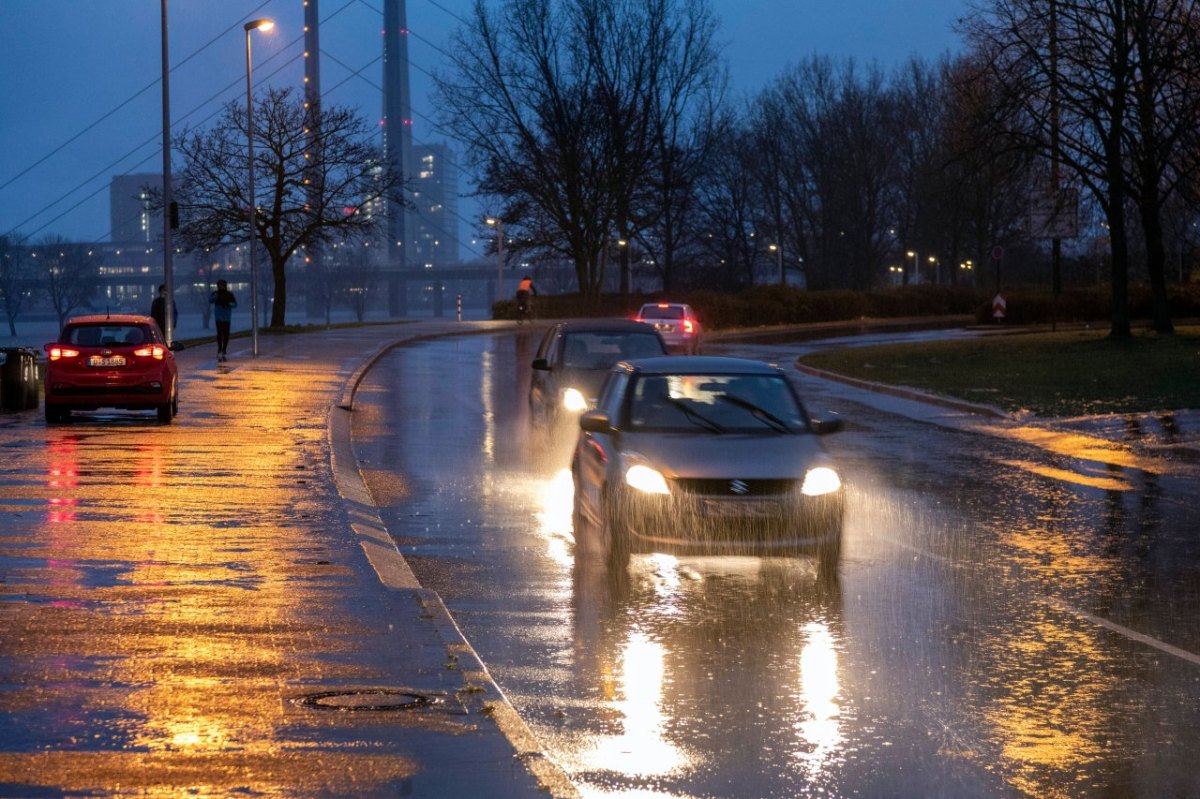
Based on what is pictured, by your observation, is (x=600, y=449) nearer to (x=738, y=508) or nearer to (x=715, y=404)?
(x=715, y=404)

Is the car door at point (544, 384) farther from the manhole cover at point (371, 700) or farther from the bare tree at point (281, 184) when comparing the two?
the bare tree at point (281, 184)

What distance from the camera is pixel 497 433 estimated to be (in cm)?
2211

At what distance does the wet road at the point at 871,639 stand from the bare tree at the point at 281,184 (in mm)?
47229

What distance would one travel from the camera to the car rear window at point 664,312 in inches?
1800

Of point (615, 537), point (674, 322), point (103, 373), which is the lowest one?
point (615, 537)

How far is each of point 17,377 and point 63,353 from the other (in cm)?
219

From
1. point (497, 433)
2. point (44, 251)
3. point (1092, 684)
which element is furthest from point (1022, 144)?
point (44, 251)

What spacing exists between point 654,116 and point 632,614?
219 ft

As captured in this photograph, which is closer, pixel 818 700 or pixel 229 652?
pixel 818 700

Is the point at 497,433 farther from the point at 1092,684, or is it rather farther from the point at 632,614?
the point at 1092,684

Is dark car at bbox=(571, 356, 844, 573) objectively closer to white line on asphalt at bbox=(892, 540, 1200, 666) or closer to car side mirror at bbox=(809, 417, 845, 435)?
car side mirror at bbox=(809, 417, 845, 435)

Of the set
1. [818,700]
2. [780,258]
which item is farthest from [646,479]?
[780,258]

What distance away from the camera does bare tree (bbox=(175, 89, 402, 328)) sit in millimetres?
62500

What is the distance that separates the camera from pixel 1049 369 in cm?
3403
